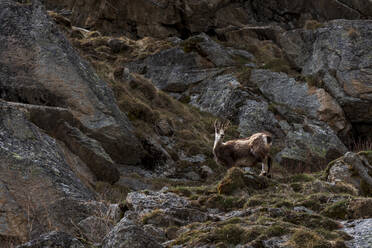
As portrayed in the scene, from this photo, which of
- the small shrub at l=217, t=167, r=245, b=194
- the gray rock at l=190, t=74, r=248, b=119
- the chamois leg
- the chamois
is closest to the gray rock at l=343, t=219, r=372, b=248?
the small shrub at l=217, t=167, r=245, b=194

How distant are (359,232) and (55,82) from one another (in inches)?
508

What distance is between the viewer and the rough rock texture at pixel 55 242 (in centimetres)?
749

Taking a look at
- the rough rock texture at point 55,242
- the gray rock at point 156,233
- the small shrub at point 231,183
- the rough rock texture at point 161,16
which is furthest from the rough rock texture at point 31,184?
the rough rock texture at point 161,16

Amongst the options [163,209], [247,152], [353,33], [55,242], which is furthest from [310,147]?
[55,242]

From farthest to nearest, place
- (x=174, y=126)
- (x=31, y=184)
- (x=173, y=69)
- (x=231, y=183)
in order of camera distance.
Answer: (x=173, y=69) < (x=174, y=126) < (x=231, y=183) < (x=31, y=184)

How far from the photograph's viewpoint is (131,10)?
41344 mm

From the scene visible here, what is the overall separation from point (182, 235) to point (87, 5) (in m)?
37.1

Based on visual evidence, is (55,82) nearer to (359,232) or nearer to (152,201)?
(152,201)

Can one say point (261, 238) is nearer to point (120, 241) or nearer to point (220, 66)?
point (120, 241)

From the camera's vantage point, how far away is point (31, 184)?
37.2 feet

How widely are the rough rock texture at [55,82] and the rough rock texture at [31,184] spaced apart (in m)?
4.73

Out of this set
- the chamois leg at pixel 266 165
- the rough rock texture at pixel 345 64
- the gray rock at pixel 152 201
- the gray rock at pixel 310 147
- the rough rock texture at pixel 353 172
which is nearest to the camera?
the gray rock at pixel 152 201

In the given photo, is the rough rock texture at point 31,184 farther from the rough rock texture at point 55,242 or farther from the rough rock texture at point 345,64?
the rough rock texture at point 345,64

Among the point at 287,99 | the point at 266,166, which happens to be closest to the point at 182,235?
the point at 266,166
